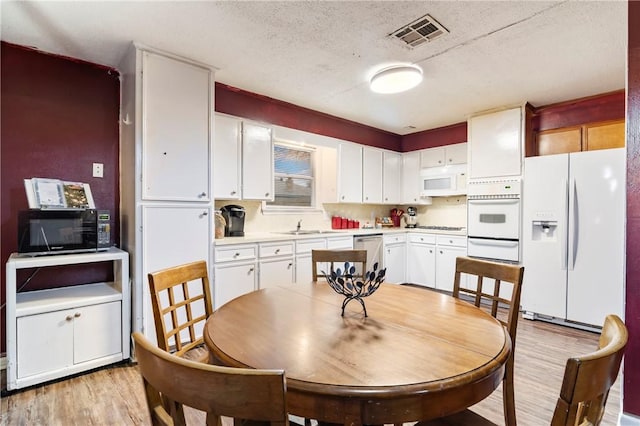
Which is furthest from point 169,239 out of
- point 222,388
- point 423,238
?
point 423,238

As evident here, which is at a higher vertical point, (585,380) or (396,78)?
(396,78)

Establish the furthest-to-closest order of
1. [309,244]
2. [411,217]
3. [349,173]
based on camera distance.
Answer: [411,217] < [349,173] < [309,244]

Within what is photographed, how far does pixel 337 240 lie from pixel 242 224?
3.84 feet

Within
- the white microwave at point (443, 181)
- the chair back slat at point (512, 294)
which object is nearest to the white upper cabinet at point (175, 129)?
the chair back slat at point (512, 294)

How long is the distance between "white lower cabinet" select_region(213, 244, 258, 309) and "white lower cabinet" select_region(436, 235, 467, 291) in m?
2.63

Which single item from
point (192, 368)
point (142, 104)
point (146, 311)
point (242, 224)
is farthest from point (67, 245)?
point (192, 368)

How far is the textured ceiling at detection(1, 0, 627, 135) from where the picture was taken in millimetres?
2033

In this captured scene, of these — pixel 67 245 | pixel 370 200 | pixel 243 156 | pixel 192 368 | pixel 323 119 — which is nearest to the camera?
pixel 192 368

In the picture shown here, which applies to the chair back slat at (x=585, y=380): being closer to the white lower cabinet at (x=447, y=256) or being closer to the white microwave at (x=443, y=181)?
the white lower cabinet at (x=447, y=256)

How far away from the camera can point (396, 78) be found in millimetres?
2865

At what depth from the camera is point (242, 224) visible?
3445 mm

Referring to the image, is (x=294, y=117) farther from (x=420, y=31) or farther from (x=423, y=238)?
(x=423, y=238)

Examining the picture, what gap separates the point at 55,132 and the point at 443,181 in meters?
4.49

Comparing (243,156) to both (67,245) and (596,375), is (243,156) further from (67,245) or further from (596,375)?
(596,375)
